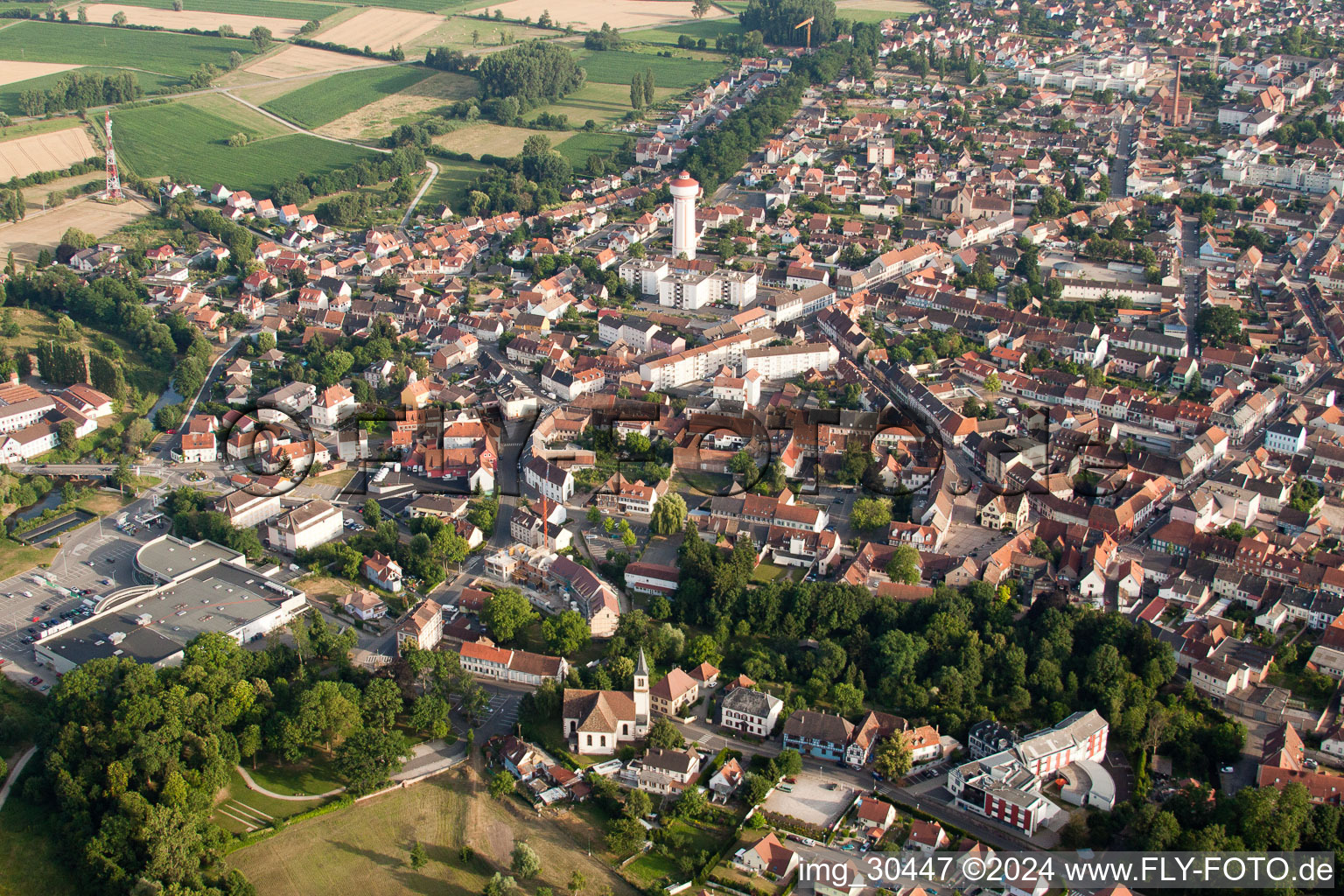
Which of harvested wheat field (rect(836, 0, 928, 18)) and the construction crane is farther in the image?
harvested wheat field (rect(836, 0, 928, 18))

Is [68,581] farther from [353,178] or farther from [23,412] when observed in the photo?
[353,178]

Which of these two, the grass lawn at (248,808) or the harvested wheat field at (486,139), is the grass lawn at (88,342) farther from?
the harvested wheat field at (486,139)

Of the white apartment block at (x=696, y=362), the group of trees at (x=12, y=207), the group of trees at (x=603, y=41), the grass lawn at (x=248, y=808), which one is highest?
the group of trees at (x=603, y=41)

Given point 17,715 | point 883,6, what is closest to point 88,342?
point 17,715

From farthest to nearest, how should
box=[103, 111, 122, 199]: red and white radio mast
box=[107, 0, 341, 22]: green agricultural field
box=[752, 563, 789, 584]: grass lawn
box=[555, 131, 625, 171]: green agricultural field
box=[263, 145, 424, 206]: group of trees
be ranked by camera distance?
box=[107, 0, 341, 22]: green agricultural field → box=[555, 131, 625, 171]: green agricultural field → box=[103, 111, 122, 199]: red and white radio mast → box=[263, 145, 424, 206]: group of trees → box=[752, 563, 789, 584]: grass lawn

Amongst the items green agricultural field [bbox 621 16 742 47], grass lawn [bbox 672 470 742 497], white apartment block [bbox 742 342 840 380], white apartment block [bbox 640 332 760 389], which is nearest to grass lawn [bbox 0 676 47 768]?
grass lawn [bbox 672 470 742 497]

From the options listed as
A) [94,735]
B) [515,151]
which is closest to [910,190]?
[515,151]

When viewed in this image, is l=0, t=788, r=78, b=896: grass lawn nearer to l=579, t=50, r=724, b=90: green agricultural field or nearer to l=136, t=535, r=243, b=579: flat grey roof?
l=136, t=535, r=243, b=579: flat grey roof

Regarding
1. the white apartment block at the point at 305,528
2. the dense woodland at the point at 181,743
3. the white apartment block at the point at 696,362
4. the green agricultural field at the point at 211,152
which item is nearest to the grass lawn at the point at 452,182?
the green agricultural field at the point at 211,152
